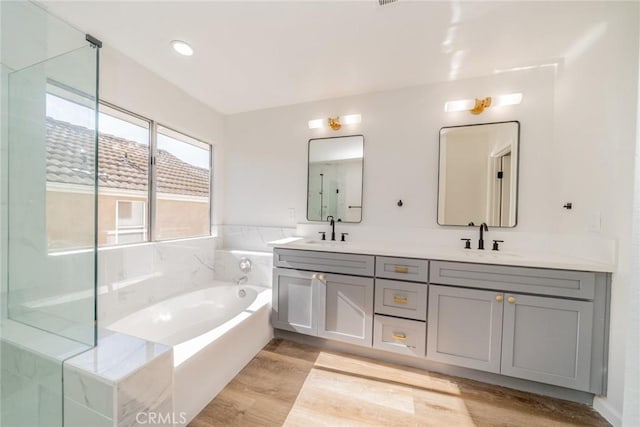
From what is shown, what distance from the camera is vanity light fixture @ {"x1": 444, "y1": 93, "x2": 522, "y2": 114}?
6.07 ft

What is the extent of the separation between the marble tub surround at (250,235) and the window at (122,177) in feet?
2.91

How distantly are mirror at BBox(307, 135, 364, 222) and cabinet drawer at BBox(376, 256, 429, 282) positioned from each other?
676mm

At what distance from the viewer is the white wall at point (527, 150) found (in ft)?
4.32

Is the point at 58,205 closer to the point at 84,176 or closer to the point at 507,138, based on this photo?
the point at 84,176

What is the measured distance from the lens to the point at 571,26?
1455 mm

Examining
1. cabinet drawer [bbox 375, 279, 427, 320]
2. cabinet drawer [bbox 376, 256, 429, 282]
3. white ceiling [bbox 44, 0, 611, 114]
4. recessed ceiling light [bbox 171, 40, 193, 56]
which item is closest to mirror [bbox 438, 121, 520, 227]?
white ceiling [bbox 44, 0, 611, 114]

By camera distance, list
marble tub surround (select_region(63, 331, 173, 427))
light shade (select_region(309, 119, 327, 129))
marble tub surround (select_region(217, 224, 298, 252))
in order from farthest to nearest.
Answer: marble tub surround (select_region(217, 224, 298, 252))
light shade (select_region(309, 119, 327, 129))
marble tub surround (select_region(63, 331, 173, 427))

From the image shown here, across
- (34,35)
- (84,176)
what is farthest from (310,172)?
(34,35)

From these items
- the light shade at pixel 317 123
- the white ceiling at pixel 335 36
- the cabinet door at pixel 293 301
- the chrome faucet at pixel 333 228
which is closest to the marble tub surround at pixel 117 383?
the cabinet door at pixel 293 301

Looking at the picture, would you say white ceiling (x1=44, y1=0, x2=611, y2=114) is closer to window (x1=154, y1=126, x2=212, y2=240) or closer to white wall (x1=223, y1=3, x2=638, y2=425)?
white wall (x1=223, y1=3, x2=638, y2=425)

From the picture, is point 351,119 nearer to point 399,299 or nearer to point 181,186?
point 399,299

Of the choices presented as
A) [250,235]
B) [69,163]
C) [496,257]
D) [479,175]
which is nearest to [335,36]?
[479,175]

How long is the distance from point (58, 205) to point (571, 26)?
321 centimetres

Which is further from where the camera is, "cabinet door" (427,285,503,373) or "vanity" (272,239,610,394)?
"cabinet door" (427,285,503,373)
